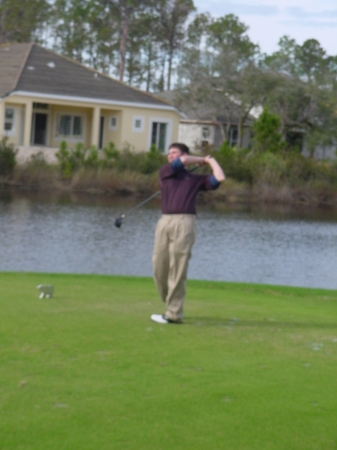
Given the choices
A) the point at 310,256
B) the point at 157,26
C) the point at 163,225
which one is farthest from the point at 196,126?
the point at 163,225

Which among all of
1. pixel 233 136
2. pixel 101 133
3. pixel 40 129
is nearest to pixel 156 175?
pixel 101 133

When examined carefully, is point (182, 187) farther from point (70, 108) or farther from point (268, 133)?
point (70, 108)

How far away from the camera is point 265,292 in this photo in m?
14.0

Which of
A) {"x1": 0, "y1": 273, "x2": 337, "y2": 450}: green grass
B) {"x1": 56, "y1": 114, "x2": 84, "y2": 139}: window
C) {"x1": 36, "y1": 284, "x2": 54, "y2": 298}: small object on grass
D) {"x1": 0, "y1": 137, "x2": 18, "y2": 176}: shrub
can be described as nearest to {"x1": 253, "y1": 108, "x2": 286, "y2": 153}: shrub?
{"x1": 56, "y1": 114, "x2": 84, "y2": 139}: window

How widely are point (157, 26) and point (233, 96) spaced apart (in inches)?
730

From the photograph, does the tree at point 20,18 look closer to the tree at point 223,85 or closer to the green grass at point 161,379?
the tree at point 223,85

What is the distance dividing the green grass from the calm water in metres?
11.1

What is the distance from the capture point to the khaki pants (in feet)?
28.3

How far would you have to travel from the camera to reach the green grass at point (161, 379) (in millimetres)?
5266

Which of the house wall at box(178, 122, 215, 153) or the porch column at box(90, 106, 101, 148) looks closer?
the porch column at box(90, 106, 101, 148)

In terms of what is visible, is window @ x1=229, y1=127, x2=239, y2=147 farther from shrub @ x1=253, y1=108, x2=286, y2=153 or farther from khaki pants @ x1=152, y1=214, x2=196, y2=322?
khaki pants @ x1=152, y1=214, x2=196, y2=322

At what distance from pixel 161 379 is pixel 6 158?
123ft

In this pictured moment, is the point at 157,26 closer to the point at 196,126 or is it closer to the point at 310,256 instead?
the point at 196,126

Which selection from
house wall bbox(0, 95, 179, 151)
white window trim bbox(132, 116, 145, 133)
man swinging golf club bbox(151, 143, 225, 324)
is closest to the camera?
man swinging golf club bbox(151, 143, 225, 324)
